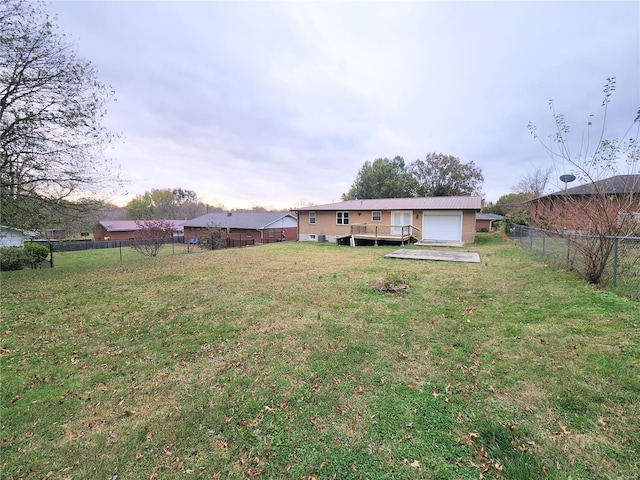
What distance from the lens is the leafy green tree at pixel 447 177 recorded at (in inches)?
1401

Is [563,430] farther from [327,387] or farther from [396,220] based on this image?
[396,220]

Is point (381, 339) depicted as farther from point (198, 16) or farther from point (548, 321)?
point (198, 16)

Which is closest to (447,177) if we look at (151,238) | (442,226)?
(442,226)

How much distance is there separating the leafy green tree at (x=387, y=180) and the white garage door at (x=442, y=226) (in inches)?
632

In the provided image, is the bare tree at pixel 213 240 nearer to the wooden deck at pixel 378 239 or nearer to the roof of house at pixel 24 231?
the wooden deck at pixel 378 239

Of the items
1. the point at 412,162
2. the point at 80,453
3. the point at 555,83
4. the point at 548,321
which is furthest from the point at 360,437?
the point at 412,162

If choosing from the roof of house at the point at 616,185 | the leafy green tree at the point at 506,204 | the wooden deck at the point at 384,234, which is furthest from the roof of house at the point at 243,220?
the leafy green tree at the point at 506,204

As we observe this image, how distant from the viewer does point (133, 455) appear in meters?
2.23

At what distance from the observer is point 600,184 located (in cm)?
618

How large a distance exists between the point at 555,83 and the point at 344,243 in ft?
43.7

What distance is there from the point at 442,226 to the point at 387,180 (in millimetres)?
16878

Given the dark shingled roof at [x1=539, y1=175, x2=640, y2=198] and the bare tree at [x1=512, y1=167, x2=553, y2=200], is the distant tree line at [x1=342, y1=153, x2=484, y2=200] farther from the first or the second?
the dark shingled roof at [x1=539, y1=175, x2=640, y2=198]

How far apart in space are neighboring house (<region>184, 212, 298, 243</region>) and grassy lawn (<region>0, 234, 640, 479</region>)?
23752 millimetres

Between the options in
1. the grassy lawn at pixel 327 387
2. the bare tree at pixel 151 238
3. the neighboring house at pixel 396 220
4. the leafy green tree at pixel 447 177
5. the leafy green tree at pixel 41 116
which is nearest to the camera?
the grassy lawn at pixel 327 387
